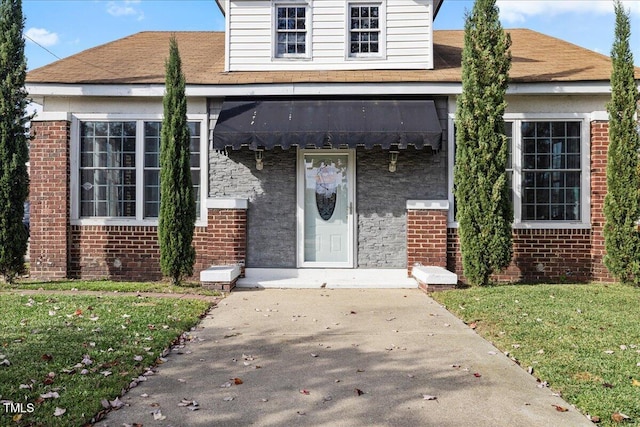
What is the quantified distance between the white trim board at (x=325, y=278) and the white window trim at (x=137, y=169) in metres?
1.55

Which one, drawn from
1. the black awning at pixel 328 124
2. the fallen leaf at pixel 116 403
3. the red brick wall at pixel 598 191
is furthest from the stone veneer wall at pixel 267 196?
the fallen leaf at pixel 116 403

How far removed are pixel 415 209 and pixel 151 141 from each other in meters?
5.28

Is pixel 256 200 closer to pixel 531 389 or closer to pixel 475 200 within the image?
pixel 475 200

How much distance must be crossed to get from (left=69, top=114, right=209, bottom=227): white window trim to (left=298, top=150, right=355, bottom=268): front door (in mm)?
1873

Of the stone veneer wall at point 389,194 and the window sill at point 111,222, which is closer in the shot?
the stone veneer wall at point 389,194

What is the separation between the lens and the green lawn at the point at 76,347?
3301mm

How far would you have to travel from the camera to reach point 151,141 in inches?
366

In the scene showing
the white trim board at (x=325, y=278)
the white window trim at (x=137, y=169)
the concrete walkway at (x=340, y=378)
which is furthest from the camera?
the white window trim at (x=137, y=169)

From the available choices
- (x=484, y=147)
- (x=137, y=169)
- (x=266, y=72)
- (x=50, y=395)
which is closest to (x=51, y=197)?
(x=137, y=169)

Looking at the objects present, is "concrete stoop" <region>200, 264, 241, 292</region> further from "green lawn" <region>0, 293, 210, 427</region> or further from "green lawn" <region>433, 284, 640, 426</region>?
"green lawn" <region>433, 284, 640, 426</region>

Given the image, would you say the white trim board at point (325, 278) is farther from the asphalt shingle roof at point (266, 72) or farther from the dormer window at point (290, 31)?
the dormer window at point (290, 31)

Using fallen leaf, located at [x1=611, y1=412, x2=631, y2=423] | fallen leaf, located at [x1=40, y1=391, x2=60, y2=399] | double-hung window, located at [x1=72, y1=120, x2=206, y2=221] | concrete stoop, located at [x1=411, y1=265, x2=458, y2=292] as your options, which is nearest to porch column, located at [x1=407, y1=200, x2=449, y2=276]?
concrete stoop, located at [x1=411, y1=265, x2=458, y2=292]

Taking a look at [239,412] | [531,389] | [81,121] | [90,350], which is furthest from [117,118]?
[531,389]

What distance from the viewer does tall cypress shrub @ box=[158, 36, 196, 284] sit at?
8055mm
